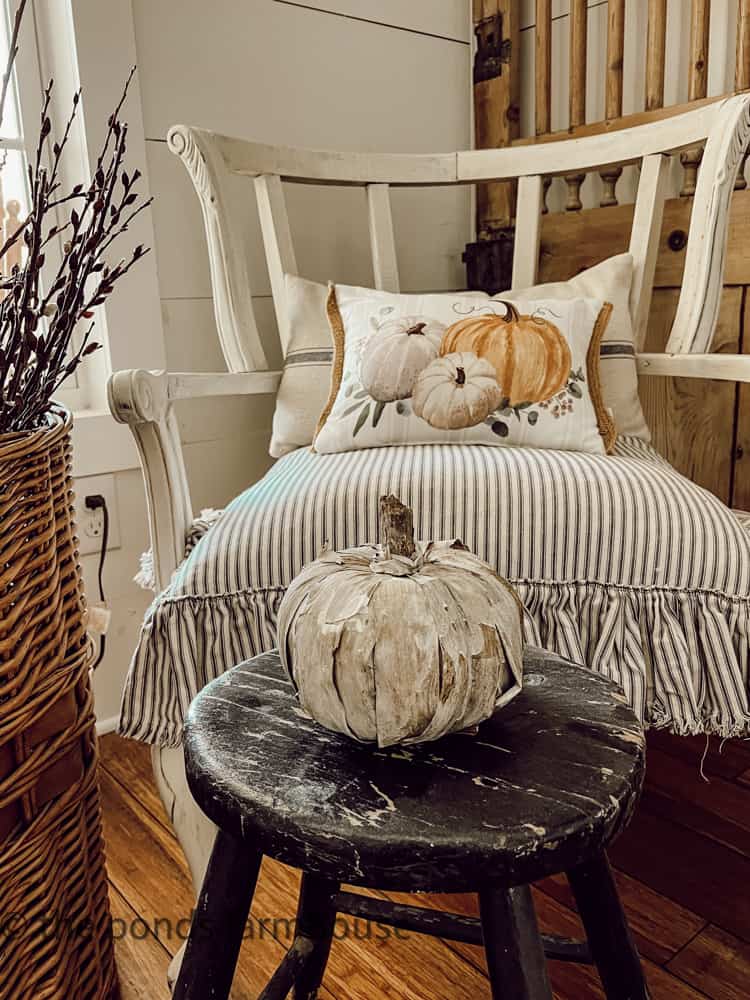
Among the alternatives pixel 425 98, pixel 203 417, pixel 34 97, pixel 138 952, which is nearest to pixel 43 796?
pixel 138 952

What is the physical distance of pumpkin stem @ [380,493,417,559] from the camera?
0.52 meters

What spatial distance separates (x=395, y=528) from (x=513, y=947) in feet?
0.82

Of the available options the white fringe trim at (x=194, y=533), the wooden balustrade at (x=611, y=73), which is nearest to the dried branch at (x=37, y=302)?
the white fringe trim at (x=194, y=533)

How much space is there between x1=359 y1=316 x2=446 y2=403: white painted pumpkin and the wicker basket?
19.7 inches

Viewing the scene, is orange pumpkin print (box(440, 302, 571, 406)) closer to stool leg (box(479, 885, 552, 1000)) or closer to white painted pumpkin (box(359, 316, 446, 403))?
white painted pumpkin (box(359, 316, 446, 403))

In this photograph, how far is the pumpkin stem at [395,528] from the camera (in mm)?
519

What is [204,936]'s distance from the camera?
0.55m

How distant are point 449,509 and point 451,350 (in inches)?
11.6

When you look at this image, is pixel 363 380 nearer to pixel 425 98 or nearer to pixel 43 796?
pixel 43 796

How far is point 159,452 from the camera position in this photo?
98 centimetres

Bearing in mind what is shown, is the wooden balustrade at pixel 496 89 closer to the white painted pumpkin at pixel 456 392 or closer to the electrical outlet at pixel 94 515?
the white painted pumpkin at pixel 456 392

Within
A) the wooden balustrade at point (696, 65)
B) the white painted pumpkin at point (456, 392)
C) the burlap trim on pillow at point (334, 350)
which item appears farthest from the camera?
the wooden balustrade at point (696, 65)

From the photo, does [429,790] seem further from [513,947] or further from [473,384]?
[473,384]

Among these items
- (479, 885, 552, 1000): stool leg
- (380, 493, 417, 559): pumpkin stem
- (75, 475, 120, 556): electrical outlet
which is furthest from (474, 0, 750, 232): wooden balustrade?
(479, 885, 552, 1000): stool leg
